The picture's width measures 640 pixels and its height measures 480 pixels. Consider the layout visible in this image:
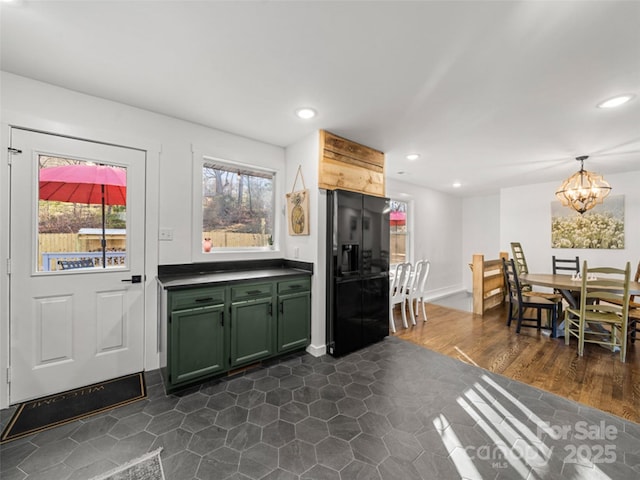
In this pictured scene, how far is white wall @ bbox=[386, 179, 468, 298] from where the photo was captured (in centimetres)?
577

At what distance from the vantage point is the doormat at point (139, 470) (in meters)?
1.45

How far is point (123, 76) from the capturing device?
6.77 ft

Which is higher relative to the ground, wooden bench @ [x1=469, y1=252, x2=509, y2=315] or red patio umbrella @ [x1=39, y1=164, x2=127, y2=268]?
red patio umbrella @ [x1=39, y1=164, x2=127, y2=268]

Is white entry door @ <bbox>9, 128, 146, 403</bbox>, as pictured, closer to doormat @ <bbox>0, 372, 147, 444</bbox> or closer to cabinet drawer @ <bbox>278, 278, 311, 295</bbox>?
doormat @ <bbox>0, 372, 147, 444</bbox>

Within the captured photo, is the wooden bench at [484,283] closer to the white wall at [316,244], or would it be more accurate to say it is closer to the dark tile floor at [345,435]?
the dark tile floor at [345,435]

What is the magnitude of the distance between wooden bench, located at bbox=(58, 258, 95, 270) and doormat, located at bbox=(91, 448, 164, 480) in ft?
5.34

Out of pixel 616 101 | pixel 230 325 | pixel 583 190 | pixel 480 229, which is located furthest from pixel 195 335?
pixel 480 229

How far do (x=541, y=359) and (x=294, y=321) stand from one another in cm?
281

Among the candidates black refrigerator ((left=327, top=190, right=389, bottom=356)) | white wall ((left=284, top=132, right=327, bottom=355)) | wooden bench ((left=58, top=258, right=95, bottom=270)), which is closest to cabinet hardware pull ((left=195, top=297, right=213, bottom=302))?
wooden bench ((left=58, top=258, right=95, bottom=270))

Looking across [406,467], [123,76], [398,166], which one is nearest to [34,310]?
[123,76]

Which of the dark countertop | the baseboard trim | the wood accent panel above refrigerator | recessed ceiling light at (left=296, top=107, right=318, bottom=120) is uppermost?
recessed ceiling light at (left=296, top=107, right=318, bottom=120)

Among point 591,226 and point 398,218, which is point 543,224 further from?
point 398,218

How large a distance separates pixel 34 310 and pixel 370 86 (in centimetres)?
328

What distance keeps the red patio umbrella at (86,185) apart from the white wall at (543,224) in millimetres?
7127
